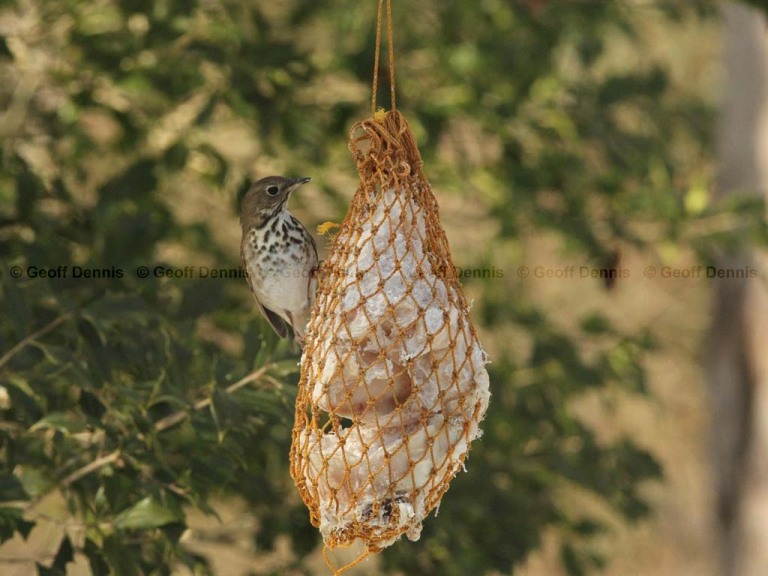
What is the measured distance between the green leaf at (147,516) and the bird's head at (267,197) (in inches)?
35.2

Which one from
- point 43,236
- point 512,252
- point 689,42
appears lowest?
point 512,252

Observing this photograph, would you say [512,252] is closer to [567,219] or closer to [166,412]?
[567,219]

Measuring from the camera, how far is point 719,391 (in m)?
8.52

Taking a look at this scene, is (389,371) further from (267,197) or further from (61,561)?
(61,561)

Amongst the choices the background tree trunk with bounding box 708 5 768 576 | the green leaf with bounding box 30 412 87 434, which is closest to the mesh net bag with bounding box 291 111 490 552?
the green leaf with bounding box 30 412 87 434

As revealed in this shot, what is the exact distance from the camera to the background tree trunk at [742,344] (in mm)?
8133

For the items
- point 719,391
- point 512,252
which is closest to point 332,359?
point 512,252

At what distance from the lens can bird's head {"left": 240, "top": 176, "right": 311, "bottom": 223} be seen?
3170mm

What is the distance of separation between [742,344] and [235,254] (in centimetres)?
434

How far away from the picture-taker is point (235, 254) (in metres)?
5.93

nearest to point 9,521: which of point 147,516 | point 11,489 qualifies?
point 11,489

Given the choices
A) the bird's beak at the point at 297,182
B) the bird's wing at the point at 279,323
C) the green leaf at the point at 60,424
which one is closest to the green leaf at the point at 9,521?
the green leaf at the point at 60,424

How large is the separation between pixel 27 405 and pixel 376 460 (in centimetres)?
108

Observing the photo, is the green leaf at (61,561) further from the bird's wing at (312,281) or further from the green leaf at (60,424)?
the bird's wing at (312,281)
